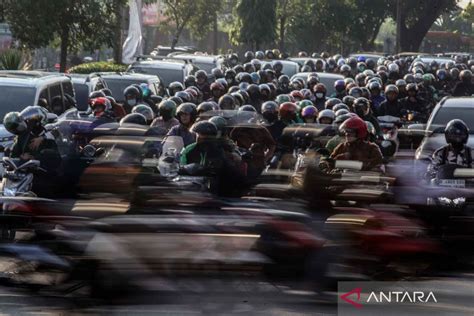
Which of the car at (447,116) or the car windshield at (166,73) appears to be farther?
the car windshield at (166,73)

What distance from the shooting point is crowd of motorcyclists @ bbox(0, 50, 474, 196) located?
13047 millimetres

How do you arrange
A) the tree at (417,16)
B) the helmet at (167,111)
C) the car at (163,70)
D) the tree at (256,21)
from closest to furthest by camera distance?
1. the helmet at (167,111)
2. the car at (163,70)
3. the tree at (256,21)
4. the tree at (417,16)

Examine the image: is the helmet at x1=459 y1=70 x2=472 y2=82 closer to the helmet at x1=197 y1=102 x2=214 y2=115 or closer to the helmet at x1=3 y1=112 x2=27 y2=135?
the helmet at x1=197 y1=102 x2=214 y2=115

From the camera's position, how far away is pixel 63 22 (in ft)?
105

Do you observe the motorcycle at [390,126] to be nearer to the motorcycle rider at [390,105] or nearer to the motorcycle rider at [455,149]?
the motorcycle rider at [390,105]

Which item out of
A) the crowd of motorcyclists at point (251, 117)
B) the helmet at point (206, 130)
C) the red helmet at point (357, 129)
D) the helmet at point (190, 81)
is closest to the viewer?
the helmet at point (206, 130)

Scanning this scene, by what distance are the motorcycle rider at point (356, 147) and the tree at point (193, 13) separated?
55.0m

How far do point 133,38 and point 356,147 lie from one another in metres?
28.1

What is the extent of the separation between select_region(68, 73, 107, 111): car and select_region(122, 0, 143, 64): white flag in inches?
686

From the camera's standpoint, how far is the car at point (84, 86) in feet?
72.8

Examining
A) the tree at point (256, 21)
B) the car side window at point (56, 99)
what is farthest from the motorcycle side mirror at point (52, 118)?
the tree at point (256, 21)

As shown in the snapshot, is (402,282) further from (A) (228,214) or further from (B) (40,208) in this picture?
(B) (40,208)

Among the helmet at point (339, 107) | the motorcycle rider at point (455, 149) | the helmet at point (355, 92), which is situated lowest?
the helmet at point (355, 92)

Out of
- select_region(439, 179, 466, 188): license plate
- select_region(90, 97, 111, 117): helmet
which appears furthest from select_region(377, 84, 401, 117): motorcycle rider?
select_region(439, 179, 466, 188): license plate
